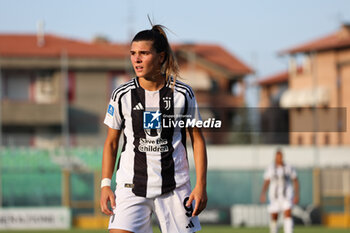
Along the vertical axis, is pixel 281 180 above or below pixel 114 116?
below

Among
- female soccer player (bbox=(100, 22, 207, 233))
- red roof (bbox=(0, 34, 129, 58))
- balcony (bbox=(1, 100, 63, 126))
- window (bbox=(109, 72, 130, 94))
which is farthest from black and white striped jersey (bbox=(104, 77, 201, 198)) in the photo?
window (bbox=(109, 72, 130, 94))

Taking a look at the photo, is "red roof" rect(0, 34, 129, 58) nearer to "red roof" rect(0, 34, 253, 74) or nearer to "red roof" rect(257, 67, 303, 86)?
"red roof" rect(0, 34, 253, 74)

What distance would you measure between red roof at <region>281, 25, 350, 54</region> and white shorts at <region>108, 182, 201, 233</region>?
5047 cm

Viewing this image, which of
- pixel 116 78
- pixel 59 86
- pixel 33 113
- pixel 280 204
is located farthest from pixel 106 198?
pixel 116 78

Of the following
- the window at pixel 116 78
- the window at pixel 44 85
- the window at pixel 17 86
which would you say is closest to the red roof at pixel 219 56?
the window at pixel 116 78

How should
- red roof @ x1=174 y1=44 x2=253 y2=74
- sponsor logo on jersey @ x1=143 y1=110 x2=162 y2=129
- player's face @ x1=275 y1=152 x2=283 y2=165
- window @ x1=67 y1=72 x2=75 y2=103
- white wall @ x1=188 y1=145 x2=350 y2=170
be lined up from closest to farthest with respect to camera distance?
sponsor logo on jersey @ x1=143 y1=110 x2=162 y2=129
player's face @ x1=275 y1=152 x2=283 y2=165
white wall @ x1=188 y1=145 x2=350 y2=170
window @ x1=67 y1=72 x2=75 y2=103
red roof @ x1=174 y1=44 x2=253 y2=74

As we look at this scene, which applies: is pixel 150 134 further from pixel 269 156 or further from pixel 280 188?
pixel 269 156

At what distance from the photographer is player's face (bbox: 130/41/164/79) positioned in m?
5.93

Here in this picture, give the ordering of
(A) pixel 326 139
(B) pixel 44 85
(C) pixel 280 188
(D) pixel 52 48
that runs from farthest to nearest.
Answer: (D) pixel 52 48, (A) pixel 326 139, (B) pixel 44 85, (C) pixel 280 188

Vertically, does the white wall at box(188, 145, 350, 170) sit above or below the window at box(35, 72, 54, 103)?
below

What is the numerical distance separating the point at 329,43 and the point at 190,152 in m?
30.6

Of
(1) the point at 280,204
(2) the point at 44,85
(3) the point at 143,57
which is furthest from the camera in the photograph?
(2) the point at 44,85

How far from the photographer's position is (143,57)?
5.95 metres

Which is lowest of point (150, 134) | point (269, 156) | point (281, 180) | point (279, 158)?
point (269, 156)
